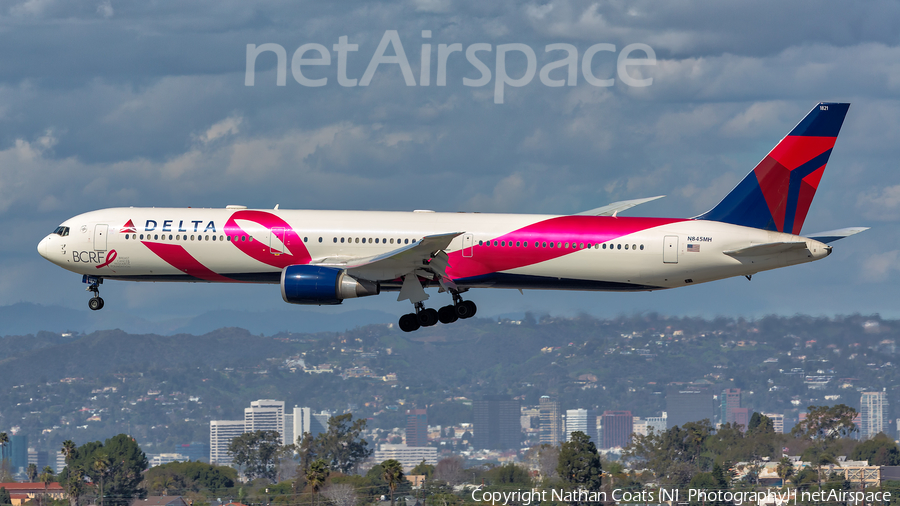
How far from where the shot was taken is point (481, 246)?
4891cm

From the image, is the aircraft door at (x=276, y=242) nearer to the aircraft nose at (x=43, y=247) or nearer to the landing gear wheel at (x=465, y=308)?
the landing gear wheel at (x=465, y=308)

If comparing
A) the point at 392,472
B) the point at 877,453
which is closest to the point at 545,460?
the point at 877,453

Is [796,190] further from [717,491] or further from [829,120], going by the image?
[717,491]

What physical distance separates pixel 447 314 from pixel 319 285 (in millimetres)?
7227

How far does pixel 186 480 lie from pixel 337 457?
29209 mm

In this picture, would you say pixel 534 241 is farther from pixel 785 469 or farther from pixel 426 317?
pixel 785 469

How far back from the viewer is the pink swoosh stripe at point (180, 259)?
50.3 metres

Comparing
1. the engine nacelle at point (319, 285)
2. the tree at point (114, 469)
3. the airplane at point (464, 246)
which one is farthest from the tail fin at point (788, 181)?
the tree at point (114, 469)

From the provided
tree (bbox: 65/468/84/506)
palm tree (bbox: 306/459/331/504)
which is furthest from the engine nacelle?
tree (bbox: 65/468/84/506)

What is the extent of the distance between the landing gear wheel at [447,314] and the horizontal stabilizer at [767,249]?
12508 millimetres

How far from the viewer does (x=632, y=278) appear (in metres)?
49.4

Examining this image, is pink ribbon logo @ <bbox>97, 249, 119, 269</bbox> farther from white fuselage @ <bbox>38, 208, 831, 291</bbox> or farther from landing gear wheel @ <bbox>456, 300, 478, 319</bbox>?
landing gear wheel @ <bbox>456, 300, 478, 319</bbox>

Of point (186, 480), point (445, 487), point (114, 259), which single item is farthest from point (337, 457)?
point (114, 259)

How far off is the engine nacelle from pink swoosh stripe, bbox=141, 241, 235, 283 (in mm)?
4833
